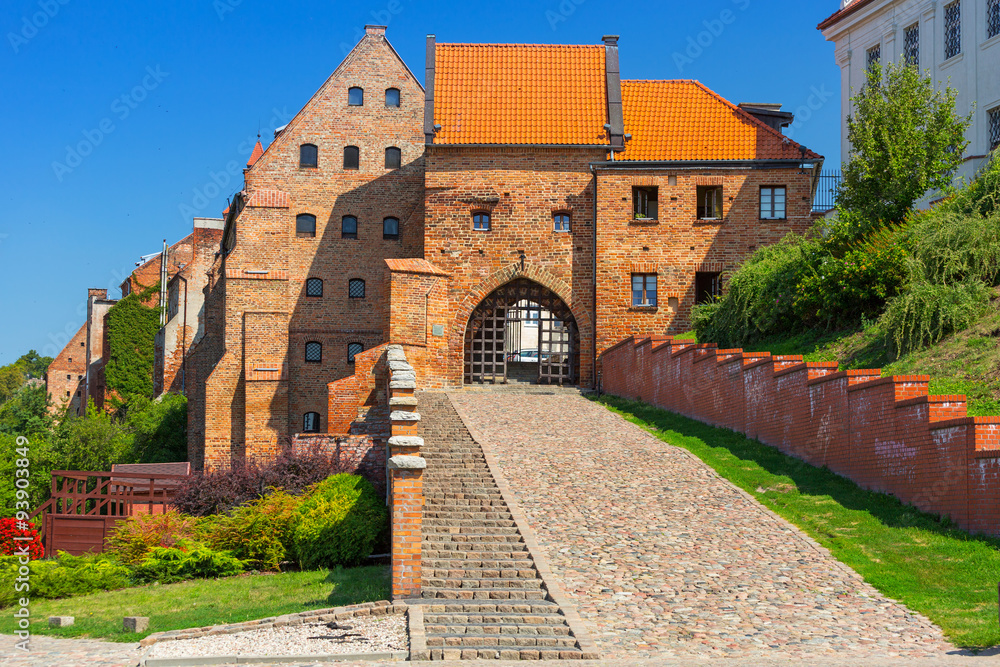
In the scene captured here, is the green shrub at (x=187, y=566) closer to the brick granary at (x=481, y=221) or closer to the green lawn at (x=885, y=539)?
the green lawn at (x=885, y=539)

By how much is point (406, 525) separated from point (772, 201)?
21602mm

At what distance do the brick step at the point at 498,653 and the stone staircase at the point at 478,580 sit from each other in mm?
10

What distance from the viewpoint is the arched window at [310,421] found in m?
35.1

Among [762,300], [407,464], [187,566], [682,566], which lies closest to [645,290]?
[762,300]

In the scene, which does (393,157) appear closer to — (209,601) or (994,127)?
(994,127)

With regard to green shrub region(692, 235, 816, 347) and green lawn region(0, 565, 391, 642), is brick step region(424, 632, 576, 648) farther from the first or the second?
green shrub region(692, 235, 816, 347)

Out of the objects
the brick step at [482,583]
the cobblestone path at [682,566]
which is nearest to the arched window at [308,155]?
the cobblestone path at [682,566]

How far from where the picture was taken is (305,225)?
120ft

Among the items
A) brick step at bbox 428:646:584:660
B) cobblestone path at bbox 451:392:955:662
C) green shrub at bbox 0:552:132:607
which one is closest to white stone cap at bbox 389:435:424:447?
cobblestone path at bbox 451:392:955:662

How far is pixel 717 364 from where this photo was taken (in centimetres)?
2180

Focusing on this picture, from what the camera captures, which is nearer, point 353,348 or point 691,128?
point 691,128

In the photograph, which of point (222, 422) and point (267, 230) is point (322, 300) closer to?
point (267, 230)

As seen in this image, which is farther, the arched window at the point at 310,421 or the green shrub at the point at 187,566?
the arched window at the point at 310,421

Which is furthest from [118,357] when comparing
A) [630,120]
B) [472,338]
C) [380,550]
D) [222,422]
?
[380,550]
